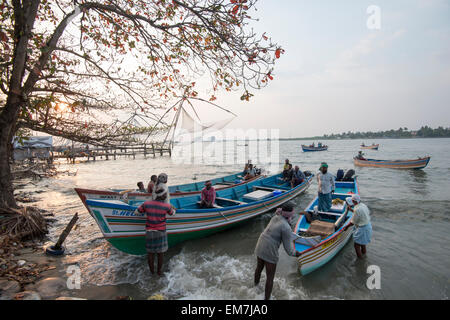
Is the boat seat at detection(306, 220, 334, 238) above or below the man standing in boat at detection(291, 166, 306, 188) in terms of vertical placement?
below

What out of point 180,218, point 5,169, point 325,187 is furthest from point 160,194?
point 325,187

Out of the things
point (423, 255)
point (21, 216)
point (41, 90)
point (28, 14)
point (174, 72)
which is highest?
point (28, 14)

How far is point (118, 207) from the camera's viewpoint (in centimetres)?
498

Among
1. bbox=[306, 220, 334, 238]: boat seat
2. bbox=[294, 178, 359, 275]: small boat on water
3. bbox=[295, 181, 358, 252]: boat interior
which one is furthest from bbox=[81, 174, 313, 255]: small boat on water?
bbox=[306, 220, 334, 238]: boat seat

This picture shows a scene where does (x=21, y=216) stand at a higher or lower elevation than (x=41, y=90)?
lower

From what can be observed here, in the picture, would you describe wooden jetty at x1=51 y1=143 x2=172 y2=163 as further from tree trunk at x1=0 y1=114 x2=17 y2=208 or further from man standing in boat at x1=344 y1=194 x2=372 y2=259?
A: man standing in boat at x1=344 y1=194 x2=372 y2=259

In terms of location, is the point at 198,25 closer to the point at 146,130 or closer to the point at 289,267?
the point at 146,130

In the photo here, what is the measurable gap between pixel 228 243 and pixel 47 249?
5.33 m

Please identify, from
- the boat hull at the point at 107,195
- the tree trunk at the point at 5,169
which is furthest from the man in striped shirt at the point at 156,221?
the tree trunk at the point at 5,169

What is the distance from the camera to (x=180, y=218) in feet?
20.3

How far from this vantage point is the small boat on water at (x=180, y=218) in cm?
502

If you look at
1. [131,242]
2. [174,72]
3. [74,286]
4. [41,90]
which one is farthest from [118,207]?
[41,90]

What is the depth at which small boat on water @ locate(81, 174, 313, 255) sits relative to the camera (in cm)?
502

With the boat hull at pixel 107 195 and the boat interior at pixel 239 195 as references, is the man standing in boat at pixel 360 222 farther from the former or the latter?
the boat hull at pixel 107 195
